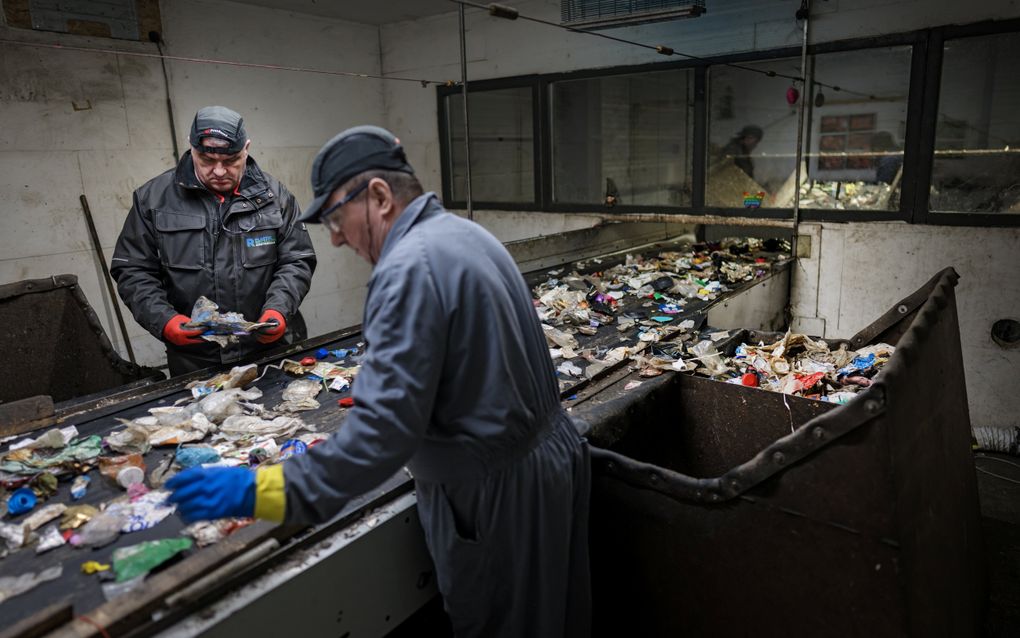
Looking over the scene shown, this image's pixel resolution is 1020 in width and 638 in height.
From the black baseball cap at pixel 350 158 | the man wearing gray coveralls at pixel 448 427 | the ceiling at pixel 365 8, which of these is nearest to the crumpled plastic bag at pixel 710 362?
the man wearing gray coveralls at pixel 448 427

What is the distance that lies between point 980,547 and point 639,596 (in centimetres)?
132

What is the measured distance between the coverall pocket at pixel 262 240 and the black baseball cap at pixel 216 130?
0.97 ft

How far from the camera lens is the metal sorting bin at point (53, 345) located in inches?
100

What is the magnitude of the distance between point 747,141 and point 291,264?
354 cm

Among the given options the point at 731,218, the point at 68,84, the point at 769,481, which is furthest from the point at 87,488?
the point at 731,218

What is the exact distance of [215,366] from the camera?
2385 millimetres

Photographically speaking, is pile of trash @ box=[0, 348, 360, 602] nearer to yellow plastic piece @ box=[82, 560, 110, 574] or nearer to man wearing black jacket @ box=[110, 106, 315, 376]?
yellow plastic piece @ box=[82, 560, 110, 574]

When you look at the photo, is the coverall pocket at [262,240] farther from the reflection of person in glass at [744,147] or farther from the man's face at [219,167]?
the reflection of person in glass at [744,147]

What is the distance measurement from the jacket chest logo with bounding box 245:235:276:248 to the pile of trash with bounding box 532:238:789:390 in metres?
1.22

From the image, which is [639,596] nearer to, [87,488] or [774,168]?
[87,488]

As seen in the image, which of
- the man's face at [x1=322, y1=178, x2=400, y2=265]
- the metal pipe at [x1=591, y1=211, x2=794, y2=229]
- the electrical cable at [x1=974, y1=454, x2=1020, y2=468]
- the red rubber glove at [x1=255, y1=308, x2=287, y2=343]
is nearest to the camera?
the man's face at [x1=322, y1=178, x2=400, y2=265]

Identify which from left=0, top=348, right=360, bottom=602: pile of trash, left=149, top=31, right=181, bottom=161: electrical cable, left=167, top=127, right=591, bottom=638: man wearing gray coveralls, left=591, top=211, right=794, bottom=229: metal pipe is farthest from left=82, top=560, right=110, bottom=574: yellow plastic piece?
left=591, top=211, right=794, bottom=229: metal pipe

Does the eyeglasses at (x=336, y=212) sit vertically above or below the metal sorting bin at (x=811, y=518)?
above

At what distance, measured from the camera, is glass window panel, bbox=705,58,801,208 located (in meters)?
4.60
